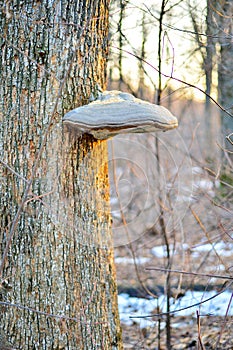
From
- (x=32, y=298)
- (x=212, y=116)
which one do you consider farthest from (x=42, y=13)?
(x=212, y=116)

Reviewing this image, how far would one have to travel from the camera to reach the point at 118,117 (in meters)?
2.46

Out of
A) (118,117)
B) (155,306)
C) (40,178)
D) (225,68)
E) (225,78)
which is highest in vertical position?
(225,68)

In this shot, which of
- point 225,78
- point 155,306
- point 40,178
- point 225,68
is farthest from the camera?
point 225,78

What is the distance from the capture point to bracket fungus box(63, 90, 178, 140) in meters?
2.45

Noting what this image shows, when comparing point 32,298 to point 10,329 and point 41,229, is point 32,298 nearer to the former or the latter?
point 10,329

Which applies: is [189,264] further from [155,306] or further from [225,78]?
[225,78]

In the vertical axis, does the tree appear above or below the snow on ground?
above

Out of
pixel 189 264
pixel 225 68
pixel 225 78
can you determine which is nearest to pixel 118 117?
pixel 225 68

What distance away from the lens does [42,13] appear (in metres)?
2.63

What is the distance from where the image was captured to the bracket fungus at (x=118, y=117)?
245 cm

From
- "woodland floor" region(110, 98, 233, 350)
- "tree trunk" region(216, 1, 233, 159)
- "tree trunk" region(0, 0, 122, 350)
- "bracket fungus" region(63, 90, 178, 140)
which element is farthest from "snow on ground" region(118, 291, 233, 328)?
"bracket fungus" region(63, 90, 178, 140)

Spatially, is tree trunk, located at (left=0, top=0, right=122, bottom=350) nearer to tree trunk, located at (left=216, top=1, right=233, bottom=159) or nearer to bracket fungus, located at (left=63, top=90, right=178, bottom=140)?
bracket fungus, located at (left=63, top=90, right=178, bottom=140)

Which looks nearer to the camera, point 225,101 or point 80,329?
point 80,329

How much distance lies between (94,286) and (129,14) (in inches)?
106
